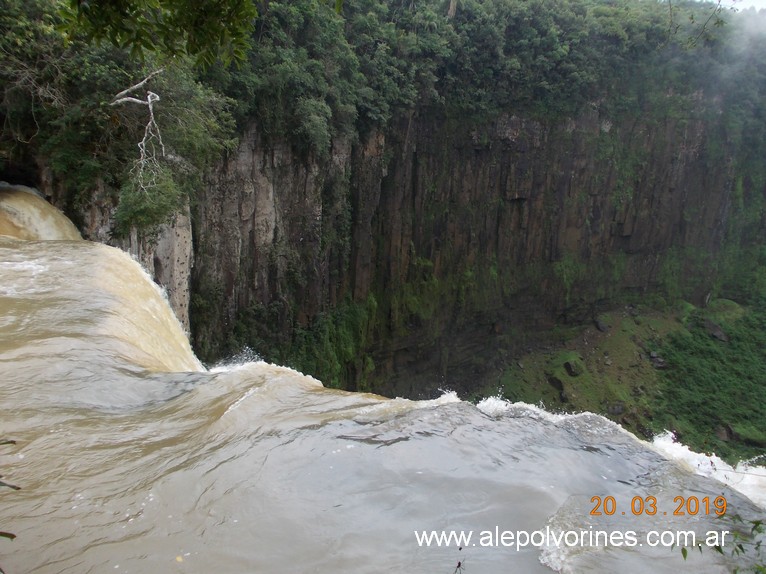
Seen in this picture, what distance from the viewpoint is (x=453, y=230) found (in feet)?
69.3

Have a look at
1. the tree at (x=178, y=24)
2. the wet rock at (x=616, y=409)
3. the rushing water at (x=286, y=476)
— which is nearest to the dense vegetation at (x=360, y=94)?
the tree at (x=178, y=24)

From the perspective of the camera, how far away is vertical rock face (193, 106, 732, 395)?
14759 mm

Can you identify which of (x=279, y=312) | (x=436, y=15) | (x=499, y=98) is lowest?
(x=279, y=312)

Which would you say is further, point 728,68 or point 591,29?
point 728,68

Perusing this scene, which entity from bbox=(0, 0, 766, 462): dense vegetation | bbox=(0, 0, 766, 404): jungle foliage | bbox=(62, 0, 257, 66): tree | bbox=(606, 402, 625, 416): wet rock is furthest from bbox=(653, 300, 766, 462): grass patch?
bbox=(62, 0, 257, 66): tree

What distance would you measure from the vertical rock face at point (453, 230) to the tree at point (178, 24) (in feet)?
35.8

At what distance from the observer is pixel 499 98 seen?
2066 centimetres

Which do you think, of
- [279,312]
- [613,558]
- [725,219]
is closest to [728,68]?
[725,219]

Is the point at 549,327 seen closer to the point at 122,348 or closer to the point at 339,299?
the point at 339,299

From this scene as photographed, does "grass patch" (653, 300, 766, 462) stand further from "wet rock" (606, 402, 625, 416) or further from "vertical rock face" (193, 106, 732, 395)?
"vertical rock face" (193, 106, 732, 395)

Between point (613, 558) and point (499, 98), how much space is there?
19.9 metres
